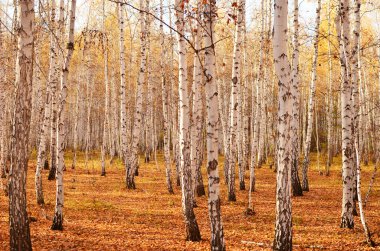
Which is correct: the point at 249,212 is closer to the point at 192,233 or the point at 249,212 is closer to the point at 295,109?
the point at 192,233

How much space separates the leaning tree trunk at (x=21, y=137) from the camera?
19.2 ft

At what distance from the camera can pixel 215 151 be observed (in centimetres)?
609

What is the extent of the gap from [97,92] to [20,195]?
35223 mm

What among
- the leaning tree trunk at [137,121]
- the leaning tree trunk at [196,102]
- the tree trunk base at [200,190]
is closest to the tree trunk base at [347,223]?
the leaning tree trunk at [196,102]

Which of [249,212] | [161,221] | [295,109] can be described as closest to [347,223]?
[249,212]

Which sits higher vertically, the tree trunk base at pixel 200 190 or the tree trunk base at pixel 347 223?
the tree trunk base at pixel 200 190

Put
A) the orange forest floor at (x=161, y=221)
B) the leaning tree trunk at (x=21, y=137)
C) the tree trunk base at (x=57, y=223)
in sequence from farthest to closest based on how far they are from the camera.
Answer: the tree trunk base at (x=57, y=223), the orange forest floor at (x=161, y=221), the leaning tree trunk at (x=21, y=137)

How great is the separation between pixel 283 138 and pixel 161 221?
4.96 meters

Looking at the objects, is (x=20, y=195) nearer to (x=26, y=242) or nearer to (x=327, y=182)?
(x=26, y=242)

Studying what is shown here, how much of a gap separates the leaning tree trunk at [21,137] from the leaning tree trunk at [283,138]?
384 centimetres

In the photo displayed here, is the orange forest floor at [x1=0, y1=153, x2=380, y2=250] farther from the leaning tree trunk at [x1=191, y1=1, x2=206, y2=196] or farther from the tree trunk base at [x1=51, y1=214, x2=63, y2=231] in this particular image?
the leaning tree trunk at [x1=191, y1=1, x2=206, y2=196]

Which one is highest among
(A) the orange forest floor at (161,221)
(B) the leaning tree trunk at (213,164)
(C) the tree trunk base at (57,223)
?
(B) the leaning tree trunk at (213,164)

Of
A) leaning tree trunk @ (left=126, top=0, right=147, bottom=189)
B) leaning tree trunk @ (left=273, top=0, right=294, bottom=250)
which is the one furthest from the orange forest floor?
leaning tree trunk @ (left=273, top=0, right=294, bottom=250)

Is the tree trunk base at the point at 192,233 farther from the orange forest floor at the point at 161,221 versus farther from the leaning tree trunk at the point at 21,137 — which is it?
the leaning tree trunk at the point at 21,137
